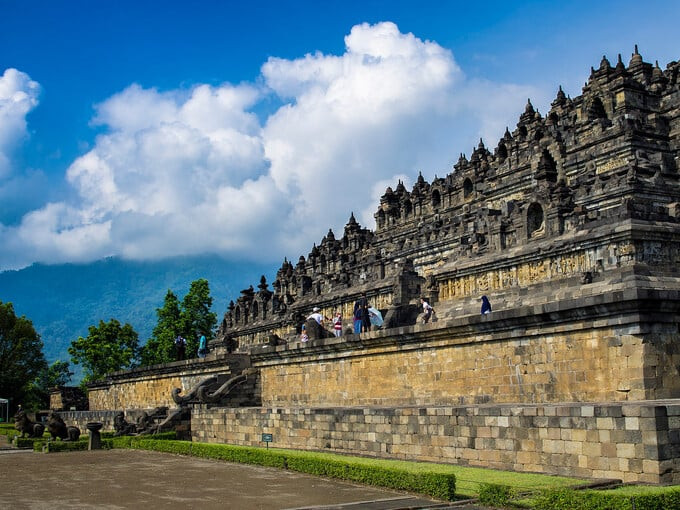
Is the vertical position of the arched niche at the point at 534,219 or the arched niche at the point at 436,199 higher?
the arched niche at the point at 436,199

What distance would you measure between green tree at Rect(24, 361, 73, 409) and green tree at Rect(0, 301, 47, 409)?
232 cm

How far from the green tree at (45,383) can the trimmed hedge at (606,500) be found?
195 feet

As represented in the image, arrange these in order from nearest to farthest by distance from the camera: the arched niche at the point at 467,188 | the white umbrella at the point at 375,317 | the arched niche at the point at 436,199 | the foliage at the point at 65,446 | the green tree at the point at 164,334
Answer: the foliage at the point at 65,446, the white umbrella at the point at 375,317, the arched niche at the point at 467,188, the arched niche at the point at 436,199, the green tree at the point at 164,334

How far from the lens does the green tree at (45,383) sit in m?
69.4

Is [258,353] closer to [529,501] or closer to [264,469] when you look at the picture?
[264,469]

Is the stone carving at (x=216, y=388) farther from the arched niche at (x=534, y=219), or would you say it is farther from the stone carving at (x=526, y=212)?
the arched niche at (x=534, y=219)

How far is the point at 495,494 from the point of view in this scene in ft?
35.0

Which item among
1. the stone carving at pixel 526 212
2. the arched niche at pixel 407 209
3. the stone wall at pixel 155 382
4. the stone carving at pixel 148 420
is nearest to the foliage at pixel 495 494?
the stone carving at pixel 526 212

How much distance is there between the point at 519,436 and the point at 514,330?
139 inches

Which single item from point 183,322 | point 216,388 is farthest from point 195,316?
point 216,388

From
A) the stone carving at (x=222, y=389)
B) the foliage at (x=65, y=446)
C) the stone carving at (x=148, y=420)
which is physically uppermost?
the stone carving at (x=222, y=389)

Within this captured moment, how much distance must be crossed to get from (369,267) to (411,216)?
13429 millimetres

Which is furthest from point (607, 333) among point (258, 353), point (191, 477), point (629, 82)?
point (629, 82)

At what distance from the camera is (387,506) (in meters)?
11.2
